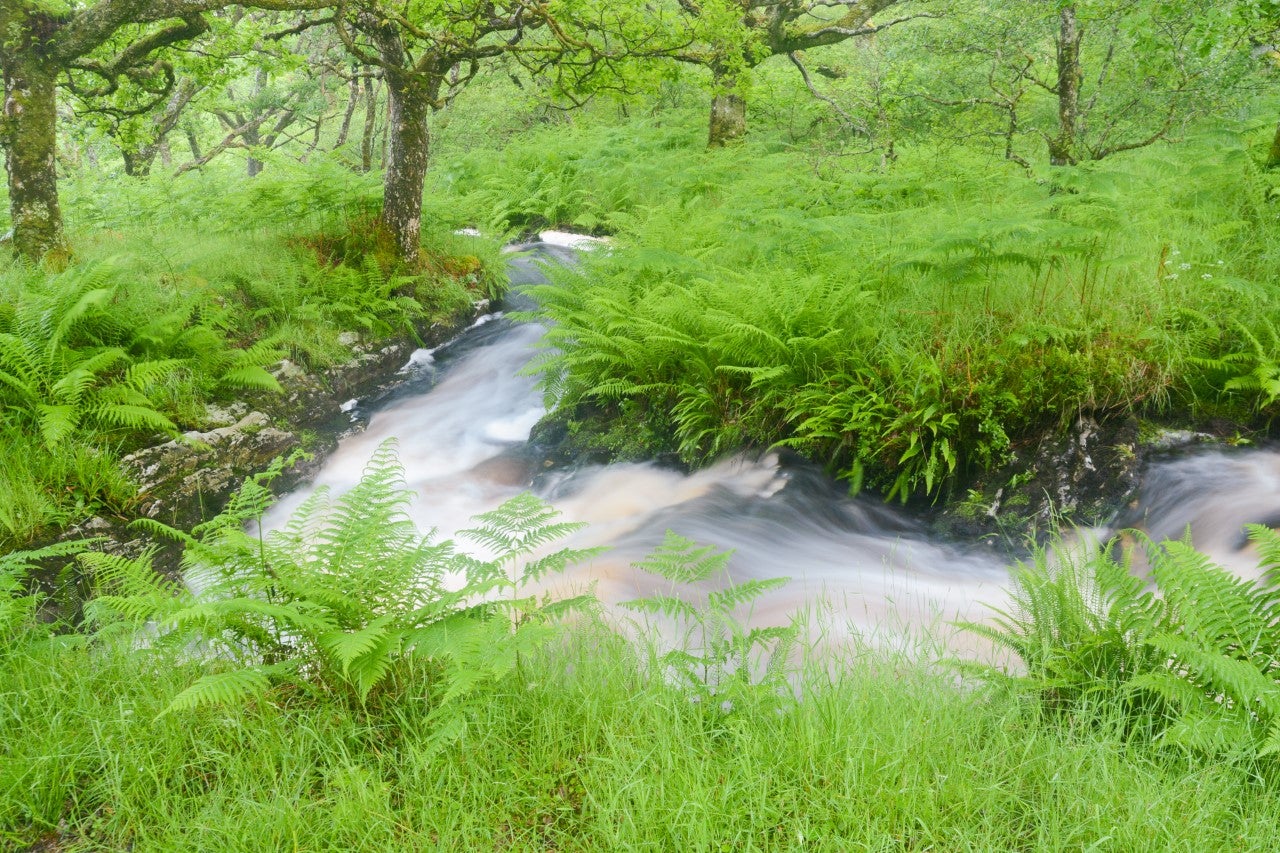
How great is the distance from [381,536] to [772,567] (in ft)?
8.00

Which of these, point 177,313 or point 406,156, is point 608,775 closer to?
point 177,313

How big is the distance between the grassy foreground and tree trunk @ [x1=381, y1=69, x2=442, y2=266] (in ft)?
21.2

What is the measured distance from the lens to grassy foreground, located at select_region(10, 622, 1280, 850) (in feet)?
8.13

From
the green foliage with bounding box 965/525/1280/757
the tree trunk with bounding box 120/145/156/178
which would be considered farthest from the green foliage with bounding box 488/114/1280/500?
the tree trunk with bounding box 120/145/156/178

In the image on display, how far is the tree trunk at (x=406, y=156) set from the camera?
26.2 ft

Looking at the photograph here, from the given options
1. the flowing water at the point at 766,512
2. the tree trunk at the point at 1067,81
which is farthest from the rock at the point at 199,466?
the tree trunk at the point at 1067,81

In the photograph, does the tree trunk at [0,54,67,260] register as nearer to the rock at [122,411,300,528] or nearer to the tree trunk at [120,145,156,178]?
the rock at [122,411,300,528]

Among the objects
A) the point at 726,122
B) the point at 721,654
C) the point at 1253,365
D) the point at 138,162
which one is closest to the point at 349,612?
the point at 721,654

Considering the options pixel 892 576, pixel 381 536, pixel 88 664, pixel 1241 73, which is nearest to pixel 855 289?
pixel 892 576

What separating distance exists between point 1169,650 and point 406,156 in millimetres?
8047

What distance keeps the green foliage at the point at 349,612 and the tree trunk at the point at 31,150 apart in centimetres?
536

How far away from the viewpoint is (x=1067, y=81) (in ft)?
27.5

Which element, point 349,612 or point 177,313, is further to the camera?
point 177,313

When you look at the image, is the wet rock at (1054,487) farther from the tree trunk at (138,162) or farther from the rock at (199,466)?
the tree trunk at (138,162)
